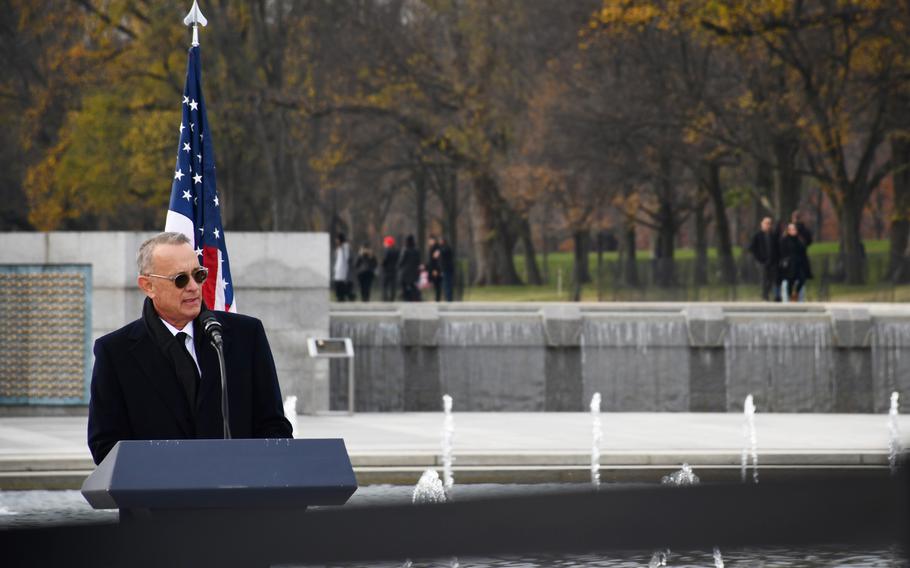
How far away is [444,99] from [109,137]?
10.6 meters

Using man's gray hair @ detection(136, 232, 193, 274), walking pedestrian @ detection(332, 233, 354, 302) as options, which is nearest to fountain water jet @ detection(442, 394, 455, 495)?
man's gray hair @ detection(136, 232, 193, 274)

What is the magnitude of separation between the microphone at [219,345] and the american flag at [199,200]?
5.59m

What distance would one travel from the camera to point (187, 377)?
4957mm

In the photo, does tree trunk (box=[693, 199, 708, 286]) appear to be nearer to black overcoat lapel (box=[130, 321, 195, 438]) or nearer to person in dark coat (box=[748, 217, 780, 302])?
person in dark coat (box=[748, 217, 780, 302])

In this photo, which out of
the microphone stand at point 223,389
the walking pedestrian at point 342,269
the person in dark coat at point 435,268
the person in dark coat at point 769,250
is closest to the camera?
the microphone stand at point 223,389

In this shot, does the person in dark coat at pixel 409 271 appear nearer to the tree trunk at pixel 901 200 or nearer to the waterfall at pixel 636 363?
the tree trunk at pixel 901 200

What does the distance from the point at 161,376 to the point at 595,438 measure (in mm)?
11986

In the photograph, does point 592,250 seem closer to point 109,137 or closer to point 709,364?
point 109,137

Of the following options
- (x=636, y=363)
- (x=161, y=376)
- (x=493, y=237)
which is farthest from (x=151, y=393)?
(x=493, y=237)

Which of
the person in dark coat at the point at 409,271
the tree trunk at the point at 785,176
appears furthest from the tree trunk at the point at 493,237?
the person in dark coat at the point at 409,271

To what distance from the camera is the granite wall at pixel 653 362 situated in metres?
21.7

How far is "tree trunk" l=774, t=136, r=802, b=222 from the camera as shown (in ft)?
157

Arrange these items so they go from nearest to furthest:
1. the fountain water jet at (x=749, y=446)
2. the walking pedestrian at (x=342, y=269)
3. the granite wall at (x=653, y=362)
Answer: the fountain water jet at (x=749, y=446) < the granite wall at (x=653, y=362) < the walking pedestrian at (x=342, y=269)

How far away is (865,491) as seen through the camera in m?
3.04
